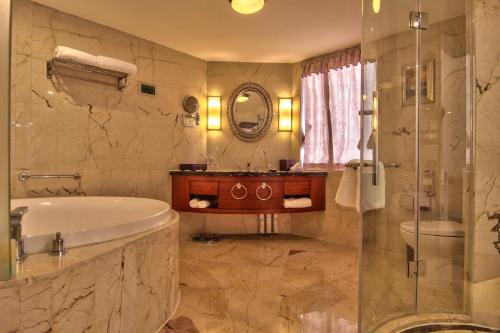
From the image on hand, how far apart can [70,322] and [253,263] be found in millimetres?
1775

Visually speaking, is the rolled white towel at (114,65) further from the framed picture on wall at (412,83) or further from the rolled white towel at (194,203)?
the framed picture on wall at (412,83)

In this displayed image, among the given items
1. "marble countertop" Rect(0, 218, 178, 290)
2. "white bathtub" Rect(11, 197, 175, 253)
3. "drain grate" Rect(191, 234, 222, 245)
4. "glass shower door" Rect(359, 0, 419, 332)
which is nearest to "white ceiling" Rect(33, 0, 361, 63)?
"glass shower door" Rect(359, 0, 419, 332)

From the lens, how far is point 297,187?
322 cm

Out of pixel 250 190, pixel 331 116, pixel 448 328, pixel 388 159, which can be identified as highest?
pixel 331 116

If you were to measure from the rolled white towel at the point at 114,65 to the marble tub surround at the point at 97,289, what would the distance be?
1.58 m

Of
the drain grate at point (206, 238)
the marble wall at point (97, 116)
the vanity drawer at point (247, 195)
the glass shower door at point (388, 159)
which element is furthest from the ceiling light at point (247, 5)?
the drain grate at point (206, 238)

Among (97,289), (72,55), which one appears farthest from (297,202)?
(72,55)

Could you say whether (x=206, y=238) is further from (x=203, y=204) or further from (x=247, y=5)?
(x=247, y=5)

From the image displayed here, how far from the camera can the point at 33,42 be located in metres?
2.38

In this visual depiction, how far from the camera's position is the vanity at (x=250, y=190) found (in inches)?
123

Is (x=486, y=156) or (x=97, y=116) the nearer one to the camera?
(x=486, y=156)

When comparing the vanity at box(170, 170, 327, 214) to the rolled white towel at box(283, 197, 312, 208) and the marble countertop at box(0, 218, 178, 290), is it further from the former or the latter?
the marble countertop at box(0, 218, 178, 290)

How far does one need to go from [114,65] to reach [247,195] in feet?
5.49

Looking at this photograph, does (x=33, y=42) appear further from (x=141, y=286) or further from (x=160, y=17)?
(x=141, y=286)
